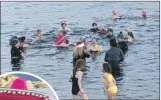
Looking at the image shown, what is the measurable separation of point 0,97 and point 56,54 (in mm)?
17260

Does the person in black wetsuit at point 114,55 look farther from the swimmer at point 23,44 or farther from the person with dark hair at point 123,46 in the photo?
the swimmer at point 23,44

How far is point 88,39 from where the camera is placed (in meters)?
23.9

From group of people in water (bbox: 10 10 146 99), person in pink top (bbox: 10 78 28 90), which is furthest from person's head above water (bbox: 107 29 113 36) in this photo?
person in pink top (bbox: 10 78 28 90)

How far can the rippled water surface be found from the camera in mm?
15156

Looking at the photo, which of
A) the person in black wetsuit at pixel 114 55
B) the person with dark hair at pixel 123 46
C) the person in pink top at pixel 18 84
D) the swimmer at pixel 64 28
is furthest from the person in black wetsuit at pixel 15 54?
the person in pink top at pixel 18 84

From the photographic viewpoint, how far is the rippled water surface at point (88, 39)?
1516 centimetres

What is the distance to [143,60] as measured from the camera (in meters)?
19.6

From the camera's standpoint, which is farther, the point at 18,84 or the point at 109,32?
the point at 109,32

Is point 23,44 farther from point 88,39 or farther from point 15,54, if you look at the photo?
point 88,39

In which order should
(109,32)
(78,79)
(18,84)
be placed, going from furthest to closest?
(109,32), (78,79), (18,84)

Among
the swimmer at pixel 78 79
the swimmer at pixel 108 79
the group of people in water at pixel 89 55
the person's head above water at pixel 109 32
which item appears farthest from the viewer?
the person's head above water at pixel 109 32

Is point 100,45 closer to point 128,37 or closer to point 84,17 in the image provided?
point 128,37

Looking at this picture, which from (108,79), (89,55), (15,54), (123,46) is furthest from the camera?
(123,46)

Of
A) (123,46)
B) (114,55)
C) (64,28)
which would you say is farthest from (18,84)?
(64,28)
